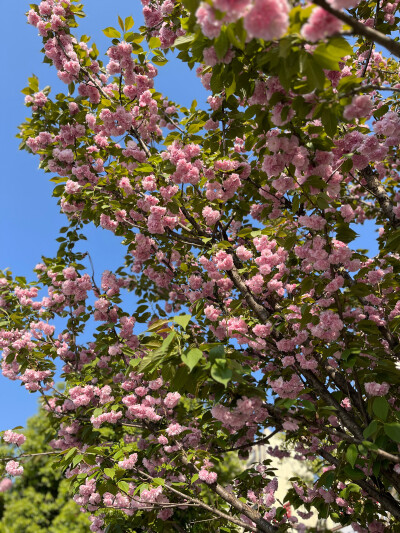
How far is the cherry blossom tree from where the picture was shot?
2400mm

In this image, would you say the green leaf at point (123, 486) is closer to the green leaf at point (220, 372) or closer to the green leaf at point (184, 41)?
the green leaf at point (220, 372)

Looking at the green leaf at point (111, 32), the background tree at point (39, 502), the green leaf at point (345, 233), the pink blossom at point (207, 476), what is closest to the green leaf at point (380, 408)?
the green leaf at point (345, 233)

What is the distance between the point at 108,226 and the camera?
453cm

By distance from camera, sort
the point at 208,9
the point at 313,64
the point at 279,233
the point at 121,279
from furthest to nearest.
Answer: the point at 121,279
the point at 279,233
the point at 313,64
the point at 208,9

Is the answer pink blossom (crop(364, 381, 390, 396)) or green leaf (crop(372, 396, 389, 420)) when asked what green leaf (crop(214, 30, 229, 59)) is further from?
pink blossom (crop(364, 381, 390, 396))

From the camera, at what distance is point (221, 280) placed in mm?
4305

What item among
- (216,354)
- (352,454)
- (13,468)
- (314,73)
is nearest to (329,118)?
(314,73)

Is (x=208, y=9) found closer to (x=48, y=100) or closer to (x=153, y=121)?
(x=153, y=121)

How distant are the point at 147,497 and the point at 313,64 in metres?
3.93

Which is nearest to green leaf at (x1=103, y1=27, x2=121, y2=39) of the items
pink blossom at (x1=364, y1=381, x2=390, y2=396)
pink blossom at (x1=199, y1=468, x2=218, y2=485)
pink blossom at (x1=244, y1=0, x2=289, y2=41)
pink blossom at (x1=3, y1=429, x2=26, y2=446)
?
pink blossom at (x1=244, y1=0, x2=289, y2=41)

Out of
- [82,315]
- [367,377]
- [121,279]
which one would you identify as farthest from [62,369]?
[367,377]

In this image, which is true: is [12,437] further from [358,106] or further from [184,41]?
[358,106]

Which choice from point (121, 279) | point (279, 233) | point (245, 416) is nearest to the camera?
point (245, 416)

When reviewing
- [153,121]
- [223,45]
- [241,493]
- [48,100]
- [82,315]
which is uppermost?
[48,100]
